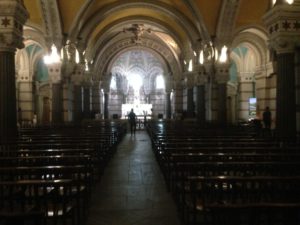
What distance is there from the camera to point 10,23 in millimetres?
9750

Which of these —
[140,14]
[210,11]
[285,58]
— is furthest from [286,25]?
[140,14]

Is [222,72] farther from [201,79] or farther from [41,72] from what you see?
[41,72]

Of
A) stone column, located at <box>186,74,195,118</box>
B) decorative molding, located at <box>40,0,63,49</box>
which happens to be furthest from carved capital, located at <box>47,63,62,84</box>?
stone column, located at <box>186,74,195,118</box>

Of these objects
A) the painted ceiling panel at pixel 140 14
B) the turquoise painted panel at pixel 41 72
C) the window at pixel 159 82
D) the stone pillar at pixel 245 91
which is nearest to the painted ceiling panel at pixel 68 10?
the painted ceiling panel at pixel 140 14

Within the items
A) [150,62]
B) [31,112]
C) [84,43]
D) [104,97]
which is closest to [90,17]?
[84,43]

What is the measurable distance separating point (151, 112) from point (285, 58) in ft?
101

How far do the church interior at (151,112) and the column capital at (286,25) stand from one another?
28mm

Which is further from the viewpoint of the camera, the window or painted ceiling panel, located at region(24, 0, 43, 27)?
the window

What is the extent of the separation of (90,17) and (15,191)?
1839 centimetres

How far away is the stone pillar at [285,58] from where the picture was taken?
1044 centimetres

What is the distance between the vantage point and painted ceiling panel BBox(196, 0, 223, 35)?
1894 cm

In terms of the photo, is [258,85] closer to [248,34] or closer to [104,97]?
[248,34]

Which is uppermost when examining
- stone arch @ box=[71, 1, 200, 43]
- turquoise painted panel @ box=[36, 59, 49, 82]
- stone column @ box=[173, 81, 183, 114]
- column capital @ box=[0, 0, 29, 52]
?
stone arch @ box=[71, 1, 200, 43]

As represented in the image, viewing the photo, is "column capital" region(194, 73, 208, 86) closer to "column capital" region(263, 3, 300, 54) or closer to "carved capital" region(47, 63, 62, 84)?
"carved capital" region(47, 63, 62, 84)
